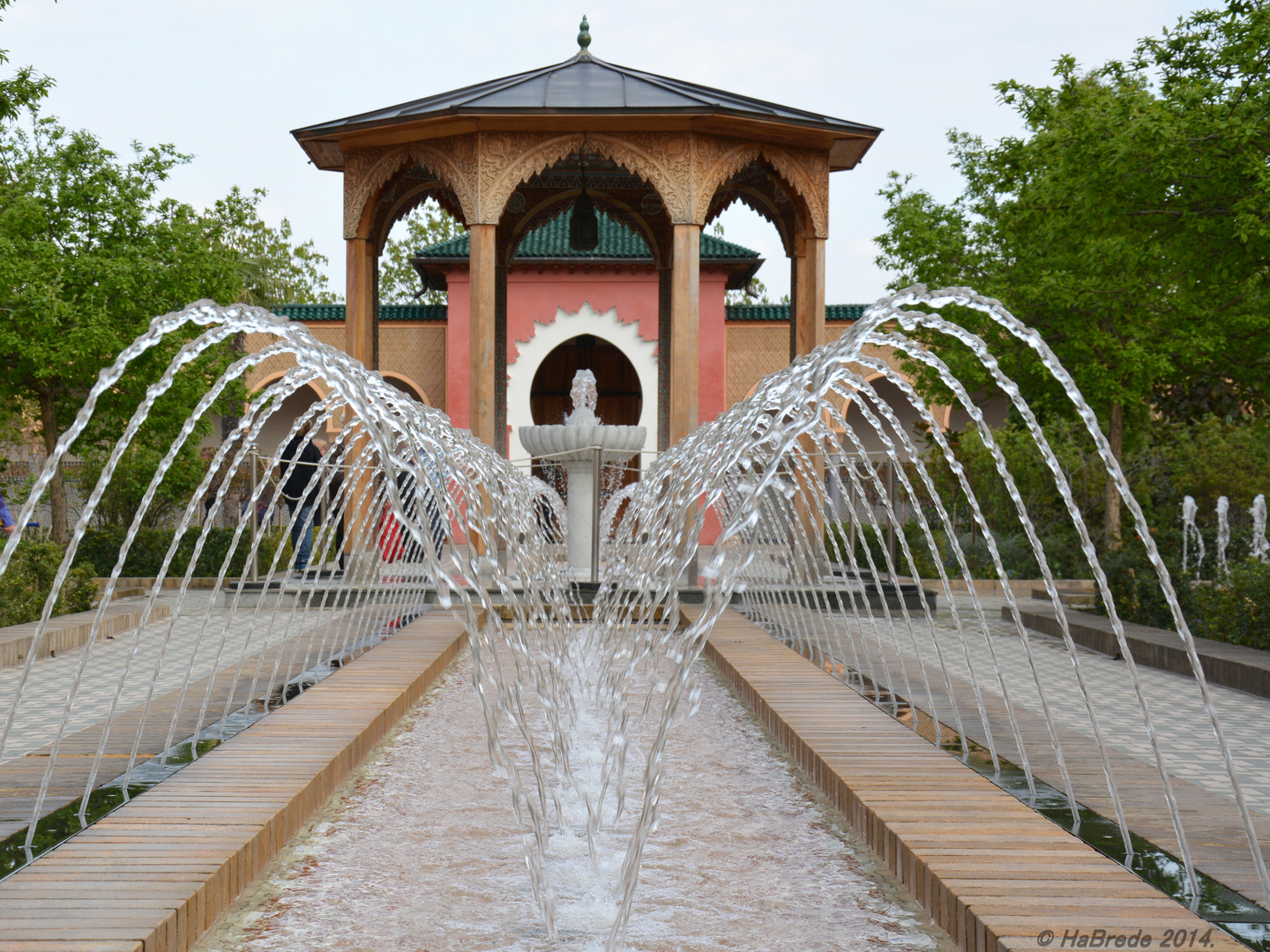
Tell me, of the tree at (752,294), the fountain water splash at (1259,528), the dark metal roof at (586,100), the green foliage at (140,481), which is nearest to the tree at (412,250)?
the tree at (752,294)

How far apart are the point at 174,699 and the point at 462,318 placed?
660 inches

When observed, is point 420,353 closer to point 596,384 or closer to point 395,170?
point 596,384

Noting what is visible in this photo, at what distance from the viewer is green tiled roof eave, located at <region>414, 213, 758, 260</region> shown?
810 inches

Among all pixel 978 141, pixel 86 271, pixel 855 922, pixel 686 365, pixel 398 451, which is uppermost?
pixel 978 141

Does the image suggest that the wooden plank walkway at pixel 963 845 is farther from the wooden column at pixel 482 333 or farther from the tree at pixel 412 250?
the tree at pixel 412 250

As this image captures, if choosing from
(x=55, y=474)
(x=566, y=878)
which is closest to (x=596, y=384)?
(x=55, y=474)

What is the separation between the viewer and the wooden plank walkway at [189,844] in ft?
7.46

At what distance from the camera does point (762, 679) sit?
553 cm

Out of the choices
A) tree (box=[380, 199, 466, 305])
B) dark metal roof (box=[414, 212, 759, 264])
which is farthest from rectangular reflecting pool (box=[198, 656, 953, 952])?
tree (box=[380, 199, 466, 305])

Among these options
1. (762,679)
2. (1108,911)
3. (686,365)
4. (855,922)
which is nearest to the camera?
(1108,911)

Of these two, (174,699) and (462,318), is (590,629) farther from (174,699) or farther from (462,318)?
(462,318)

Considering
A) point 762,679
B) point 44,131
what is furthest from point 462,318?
point 762,679

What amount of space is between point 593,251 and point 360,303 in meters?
8.59

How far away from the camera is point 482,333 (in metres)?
11.2
